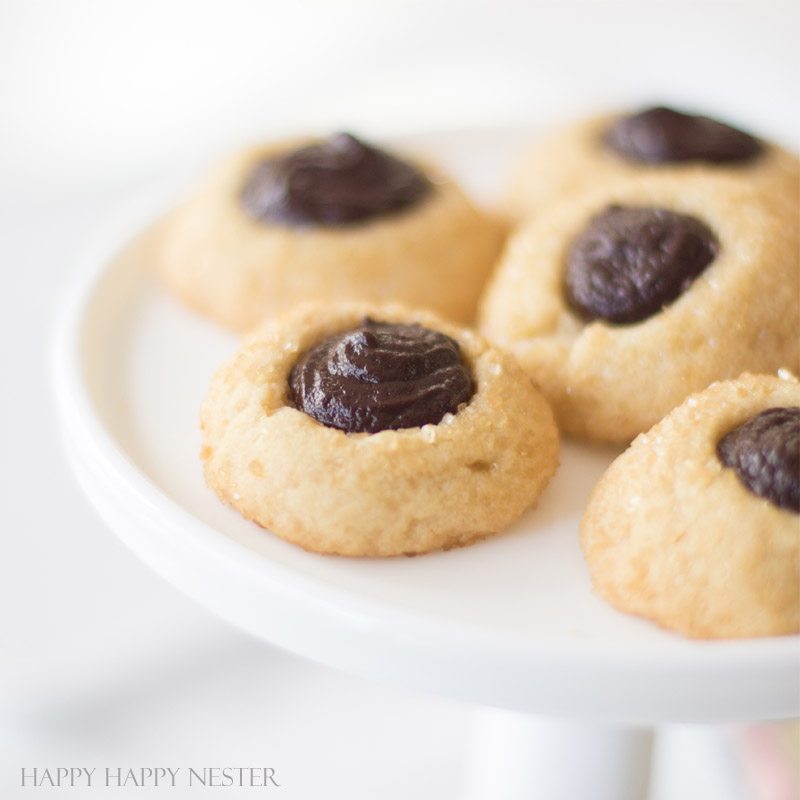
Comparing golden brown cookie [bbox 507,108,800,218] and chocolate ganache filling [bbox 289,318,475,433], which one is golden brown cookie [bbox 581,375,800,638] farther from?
golden brown cookie [bbox 507,108,800,218]

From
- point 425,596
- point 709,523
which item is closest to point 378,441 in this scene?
point 425,596

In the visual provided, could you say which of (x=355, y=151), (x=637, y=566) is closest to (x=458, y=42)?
(x=355, y=151)

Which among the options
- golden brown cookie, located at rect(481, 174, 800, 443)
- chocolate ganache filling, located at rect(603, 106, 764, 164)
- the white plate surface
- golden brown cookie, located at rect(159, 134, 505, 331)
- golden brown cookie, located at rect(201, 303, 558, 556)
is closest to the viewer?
the white plate surface

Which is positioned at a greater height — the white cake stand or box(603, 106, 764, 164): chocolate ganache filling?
box(603, 106, 764, 164): chocolate ganache filling

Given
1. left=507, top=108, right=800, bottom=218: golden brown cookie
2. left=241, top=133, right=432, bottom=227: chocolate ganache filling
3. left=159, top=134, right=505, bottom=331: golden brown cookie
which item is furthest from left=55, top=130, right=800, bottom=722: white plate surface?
left=507, top=108, right=800, bottom=218: golden brown cookie

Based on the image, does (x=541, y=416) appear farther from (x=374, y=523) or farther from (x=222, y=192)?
(x=222, y=192)

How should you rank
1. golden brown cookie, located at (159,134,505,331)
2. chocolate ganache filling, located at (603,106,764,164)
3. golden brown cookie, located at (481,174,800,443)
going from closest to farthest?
golden brown cookie, located at (481,174,800,443), golden brown cookie, located at (159,134,505,331), chocolate ganache filling, located at (603,106,764,164)
